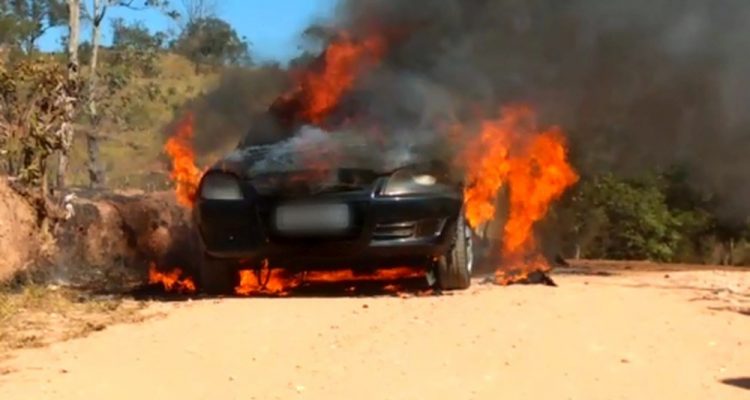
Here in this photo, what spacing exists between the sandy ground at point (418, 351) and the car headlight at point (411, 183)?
76 cm

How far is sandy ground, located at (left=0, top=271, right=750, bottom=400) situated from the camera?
202 inches

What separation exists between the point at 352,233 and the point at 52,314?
2085 millimetres

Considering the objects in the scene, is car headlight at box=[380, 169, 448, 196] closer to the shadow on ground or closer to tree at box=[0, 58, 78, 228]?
tree at box=[0, 58, 78, 228]

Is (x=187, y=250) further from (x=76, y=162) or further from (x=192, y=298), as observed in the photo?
(x=76, y=162)

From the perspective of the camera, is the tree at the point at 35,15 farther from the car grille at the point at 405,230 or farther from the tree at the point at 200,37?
the car grille at the point at 405,230

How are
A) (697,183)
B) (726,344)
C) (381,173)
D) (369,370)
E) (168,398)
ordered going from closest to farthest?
(168,398) → (369,370) → (726,344) → (381,173) → (697,183)

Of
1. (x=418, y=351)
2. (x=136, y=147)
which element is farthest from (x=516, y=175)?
(x=136, y=147)

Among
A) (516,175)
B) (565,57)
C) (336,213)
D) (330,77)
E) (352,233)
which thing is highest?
(565,57)

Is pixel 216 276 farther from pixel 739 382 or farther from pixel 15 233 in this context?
pixel 739 382

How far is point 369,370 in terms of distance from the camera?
5.47 m

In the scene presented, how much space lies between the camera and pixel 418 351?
19.2 feet

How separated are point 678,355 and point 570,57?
15.3 feet

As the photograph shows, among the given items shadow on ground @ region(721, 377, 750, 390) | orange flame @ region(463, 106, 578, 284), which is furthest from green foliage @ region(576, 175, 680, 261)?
shadow on ground @ region(721, 377, 750, 390)

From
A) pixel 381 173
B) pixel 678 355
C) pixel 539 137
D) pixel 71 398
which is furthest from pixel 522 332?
pixel 539 137
